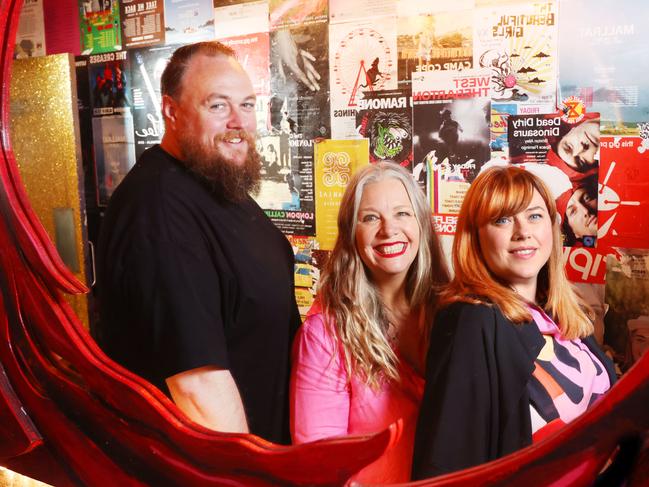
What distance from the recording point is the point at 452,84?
21.1 inches

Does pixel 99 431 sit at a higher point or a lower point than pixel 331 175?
lower

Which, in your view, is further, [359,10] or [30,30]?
[30,30]

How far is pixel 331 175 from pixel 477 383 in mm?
240

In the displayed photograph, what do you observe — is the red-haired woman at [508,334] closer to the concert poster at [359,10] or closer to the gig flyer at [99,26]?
the concert poster at [359,10]

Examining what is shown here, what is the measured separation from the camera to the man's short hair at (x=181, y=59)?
660 millimetres

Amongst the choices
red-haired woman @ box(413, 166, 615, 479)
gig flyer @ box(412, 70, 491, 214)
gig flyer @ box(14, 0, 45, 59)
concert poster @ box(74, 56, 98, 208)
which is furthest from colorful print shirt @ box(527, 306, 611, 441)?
gig flyer @ box(14, 0, 45, 59)

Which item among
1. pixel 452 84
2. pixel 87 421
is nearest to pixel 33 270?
pixel 87 421

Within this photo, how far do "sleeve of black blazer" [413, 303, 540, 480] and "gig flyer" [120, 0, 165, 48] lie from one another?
0.45 meters

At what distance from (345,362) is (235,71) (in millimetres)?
313

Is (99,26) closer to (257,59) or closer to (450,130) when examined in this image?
(257,59)

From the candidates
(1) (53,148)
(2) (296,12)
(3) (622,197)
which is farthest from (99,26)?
(3) (622,197)

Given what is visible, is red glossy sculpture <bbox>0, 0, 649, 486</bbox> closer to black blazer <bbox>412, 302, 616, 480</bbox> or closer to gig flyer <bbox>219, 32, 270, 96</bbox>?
black blazer <bbox>412, 302, 616, 480</bbox>

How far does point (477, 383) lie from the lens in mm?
508

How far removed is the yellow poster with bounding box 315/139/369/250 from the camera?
597 mm
